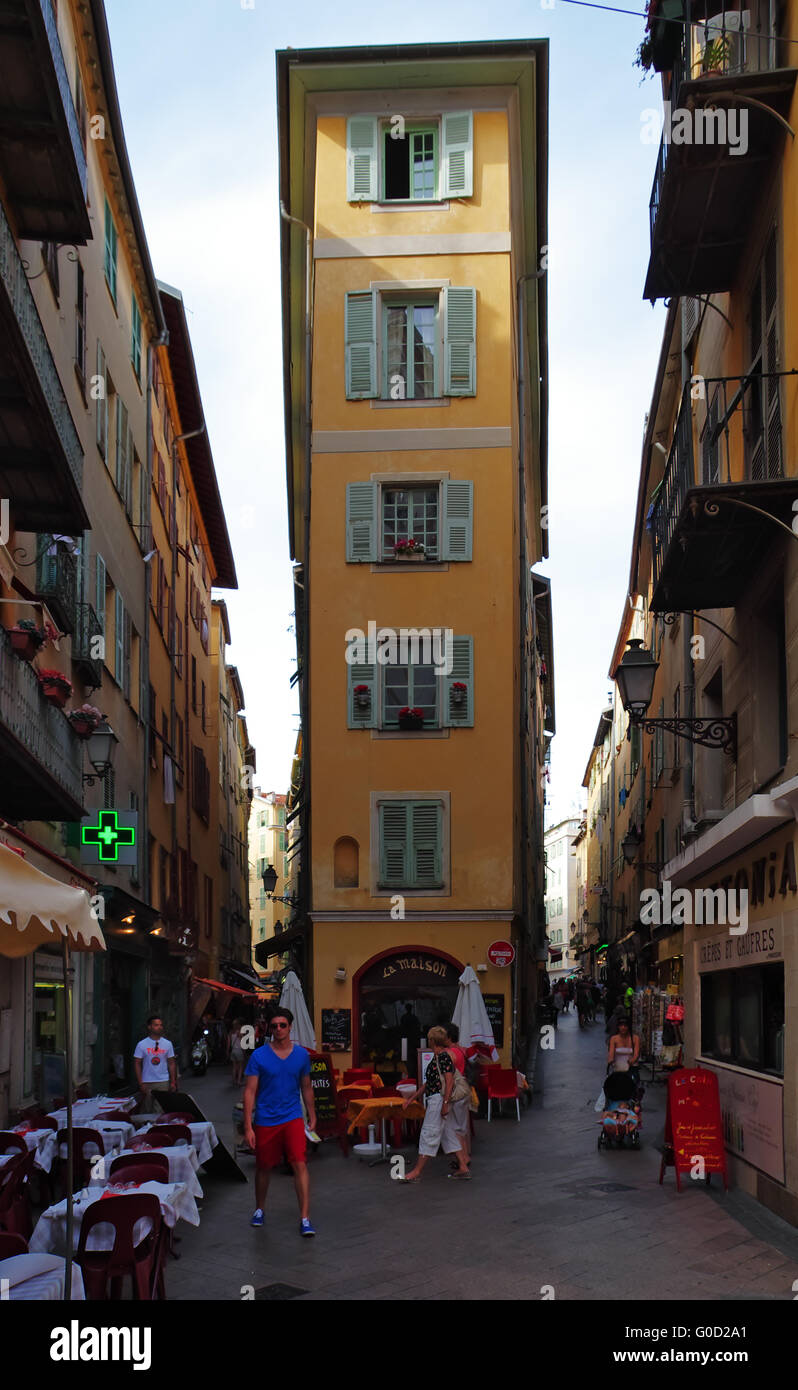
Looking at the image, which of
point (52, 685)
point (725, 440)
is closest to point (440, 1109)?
point (52, 685)

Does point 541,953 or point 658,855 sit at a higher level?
point 658,855

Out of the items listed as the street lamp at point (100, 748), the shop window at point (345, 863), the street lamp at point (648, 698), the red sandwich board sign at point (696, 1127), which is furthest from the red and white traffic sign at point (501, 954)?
the red sandwich board sign at point (696, 1127)

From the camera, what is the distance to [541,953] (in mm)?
55438

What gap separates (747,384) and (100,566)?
1151 cm

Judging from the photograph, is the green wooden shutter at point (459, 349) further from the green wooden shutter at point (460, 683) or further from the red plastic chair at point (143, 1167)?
the red plastic chair at point (143, 1167)

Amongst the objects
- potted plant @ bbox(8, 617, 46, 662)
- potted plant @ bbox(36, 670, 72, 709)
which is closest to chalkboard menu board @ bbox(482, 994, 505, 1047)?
potted plant @ bbox(36, 670, 72, 709)

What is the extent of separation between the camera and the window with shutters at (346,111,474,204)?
28.4m

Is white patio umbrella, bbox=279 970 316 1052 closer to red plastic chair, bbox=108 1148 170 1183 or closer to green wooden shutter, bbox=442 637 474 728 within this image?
green wooden shutter, bbox=442 637 474 728

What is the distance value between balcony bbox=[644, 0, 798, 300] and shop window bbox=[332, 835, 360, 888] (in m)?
13.1

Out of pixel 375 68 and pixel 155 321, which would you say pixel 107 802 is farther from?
pixel 375 68

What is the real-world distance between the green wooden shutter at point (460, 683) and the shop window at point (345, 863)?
2.76m

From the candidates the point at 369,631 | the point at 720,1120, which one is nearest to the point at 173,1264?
the point at 720,1120

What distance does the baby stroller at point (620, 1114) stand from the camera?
17.6m
